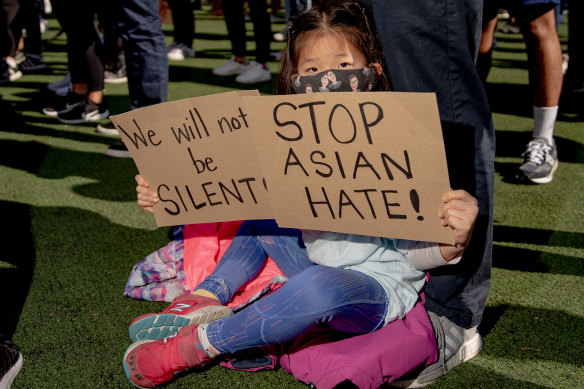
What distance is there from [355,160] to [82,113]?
2.96m

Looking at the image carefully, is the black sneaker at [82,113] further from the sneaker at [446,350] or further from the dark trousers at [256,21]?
the sneaker at [446,350]

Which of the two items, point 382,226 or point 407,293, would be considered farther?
point 407,293

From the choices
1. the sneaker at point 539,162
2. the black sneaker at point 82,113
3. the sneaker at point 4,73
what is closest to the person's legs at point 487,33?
the sneaker at point 539,162

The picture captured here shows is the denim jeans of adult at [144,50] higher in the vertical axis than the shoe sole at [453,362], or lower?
higher

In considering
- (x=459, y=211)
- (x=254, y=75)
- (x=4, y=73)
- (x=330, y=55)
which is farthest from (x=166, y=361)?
(x=4, y=73)

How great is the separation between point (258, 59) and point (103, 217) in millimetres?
2813

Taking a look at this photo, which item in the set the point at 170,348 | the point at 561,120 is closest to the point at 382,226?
the point at 170,348

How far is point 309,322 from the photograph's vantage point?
1.28 metres

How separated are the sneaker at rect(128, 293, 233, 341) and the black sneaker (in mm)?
2563

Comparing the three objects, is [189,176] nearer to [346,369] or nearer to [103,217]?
[346,369]

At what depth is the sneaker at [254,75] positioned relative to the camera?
15.4 ft

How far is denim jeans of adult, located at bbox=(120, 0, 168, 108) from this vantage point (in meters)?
2.74

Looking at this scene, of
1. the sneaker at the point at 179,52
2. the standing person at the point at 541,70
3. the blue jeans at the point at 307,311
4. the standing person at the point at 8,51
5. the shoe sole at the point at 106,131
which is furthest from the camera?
the sneaker at the point at 179,52

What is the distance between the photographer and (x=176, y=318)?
4.82 ft
